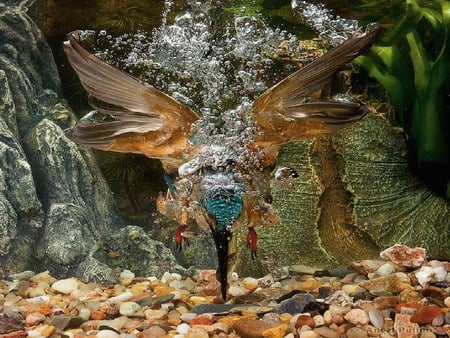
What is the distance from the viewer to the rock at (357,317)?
2064mm

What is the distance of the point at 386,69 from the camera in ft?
9.48

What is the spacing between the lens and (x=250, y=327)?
2.00 meters

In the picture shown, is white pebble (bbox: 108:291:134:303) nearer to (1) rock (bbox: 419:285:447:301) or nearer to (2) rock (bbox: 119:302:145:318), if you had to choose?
(2) rock (bbox: 119:302:145:318)

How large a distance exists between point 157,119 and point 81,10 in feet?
3.21

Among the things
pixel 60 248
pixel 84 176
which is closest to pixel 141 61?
pixel 84 176

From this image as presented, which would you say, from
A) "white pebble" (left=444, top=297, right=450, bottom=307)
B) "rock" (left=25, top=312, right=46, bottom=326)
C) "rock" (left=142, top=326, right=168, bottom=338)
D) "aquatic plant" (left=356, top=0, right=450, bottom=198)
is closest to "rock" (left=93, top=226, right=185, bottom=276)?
"rock" (left=25, top=312, right=46, bottom=326)

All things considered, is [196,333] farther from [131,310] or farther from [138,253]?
[138,253]

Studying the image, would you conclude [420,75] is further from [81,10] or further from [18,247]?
[18,247]

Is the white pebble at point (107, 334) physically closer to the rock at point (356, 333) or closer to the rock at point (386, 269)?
the rock at point (356, 333)

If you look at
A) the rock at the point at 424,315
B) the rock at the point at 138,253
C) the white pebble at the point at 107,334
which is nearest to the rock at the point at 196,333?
the white pebble at the point at 107,334

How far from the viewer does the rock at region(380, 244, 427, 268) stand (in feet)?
8.34

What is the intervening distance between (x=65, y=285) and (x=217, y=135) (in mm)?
951

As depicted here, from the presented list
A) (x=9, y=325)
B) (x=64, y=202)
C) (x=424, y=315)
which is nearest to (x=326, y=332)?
(x=424, y=315)

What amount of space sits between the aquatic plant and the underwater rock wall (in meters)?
1.32
